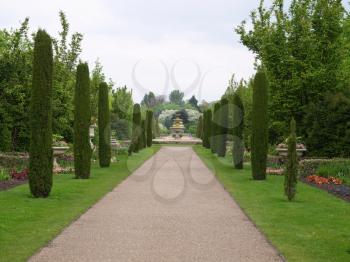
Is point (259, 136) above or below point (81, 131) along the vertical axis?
below

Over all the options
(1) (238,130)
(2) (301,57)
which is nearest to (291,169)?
(1) (238,130)

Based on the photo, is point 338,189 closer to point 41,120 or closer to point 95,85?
point 41,120

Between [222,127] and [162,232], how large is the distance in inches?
884

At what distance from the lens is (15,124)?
24.7 metres

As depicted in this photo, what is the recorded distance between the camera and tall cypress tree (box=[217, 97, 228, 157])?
2972cm

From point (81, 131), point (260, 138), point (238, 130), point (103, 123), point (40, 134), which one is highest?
point (103, 123)

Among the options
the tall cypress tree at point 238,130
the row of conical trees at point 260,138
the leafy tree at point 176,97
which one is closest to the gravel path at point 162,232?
the row of conical trees at point 260,138

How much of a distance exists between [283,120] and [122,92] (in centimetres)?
3561

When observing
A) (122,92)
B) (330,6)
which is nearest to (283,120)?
(330,6)

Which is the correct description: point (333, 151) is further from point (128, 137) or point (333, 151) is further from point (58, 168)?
point (128, 137)

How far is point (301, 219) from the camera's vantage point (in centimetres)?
996

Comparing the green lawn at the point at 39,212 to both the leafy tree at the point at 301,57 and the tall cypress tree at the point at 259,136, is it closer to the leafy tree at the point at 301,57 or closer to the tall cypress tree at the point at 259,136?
the tall cypress tree at the point at 259,136

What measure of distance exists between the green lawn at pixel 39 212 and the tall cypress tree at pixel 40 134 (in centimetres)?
40

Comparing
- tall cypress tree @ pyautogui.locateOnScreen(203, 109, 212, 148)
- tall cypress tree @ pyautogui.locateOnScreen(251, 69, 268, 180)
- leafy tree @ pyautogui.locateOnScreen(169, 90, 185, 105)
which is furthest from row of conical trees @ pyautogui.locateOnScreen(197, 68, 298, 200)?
leafy tree @ pyautogui.locateOnScreen(169, 90, 185, 105)
